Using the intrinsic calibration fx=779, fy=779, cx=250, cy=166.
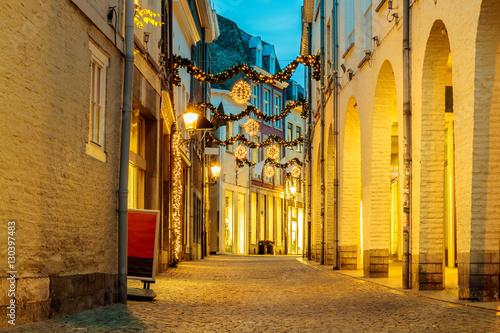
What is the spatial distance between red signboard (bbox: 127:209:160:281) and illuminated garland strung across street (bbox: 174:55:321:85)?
12069mm

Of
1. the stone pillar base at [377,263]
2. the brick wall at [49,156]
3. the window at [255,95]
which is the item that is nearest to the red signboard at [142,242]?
the brick wall at [49,156]

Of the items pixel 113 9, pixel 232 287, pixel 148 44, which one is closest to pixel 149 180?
pixel 148 44

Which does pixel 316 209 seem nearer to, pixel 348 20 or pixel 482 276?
pixel 348 20

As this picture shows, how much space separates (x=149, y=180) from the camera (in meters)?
16.8

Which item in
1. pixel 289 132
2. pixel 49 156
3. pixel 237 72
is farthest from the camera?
pixel 289 132

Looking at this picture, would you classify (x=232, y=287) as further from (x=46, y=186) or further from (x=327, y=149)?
(x=327, y=149)

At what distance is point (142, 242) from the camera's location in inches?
424

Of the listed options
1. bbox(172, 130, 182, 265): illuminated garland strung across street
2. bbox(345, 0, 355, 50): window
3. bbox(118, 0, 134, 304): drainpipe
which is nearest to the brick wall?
bbox(118, 0, 134, 304): drainpipe

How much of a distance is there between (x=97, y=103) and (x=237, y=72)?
1470 centimetres

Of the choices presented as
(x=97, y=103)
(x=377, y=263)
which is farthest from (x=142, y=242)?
(x=377, y=263)

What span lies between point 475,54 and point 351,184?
1060 cm

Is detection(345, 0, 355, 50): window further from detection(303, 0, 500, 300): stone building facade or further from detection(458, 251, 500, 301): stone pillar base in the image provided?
detection(458, 251, 500, 301): stone pillar base

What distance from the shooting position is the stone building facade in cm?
979

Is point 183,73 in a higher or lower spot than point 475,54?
higher
